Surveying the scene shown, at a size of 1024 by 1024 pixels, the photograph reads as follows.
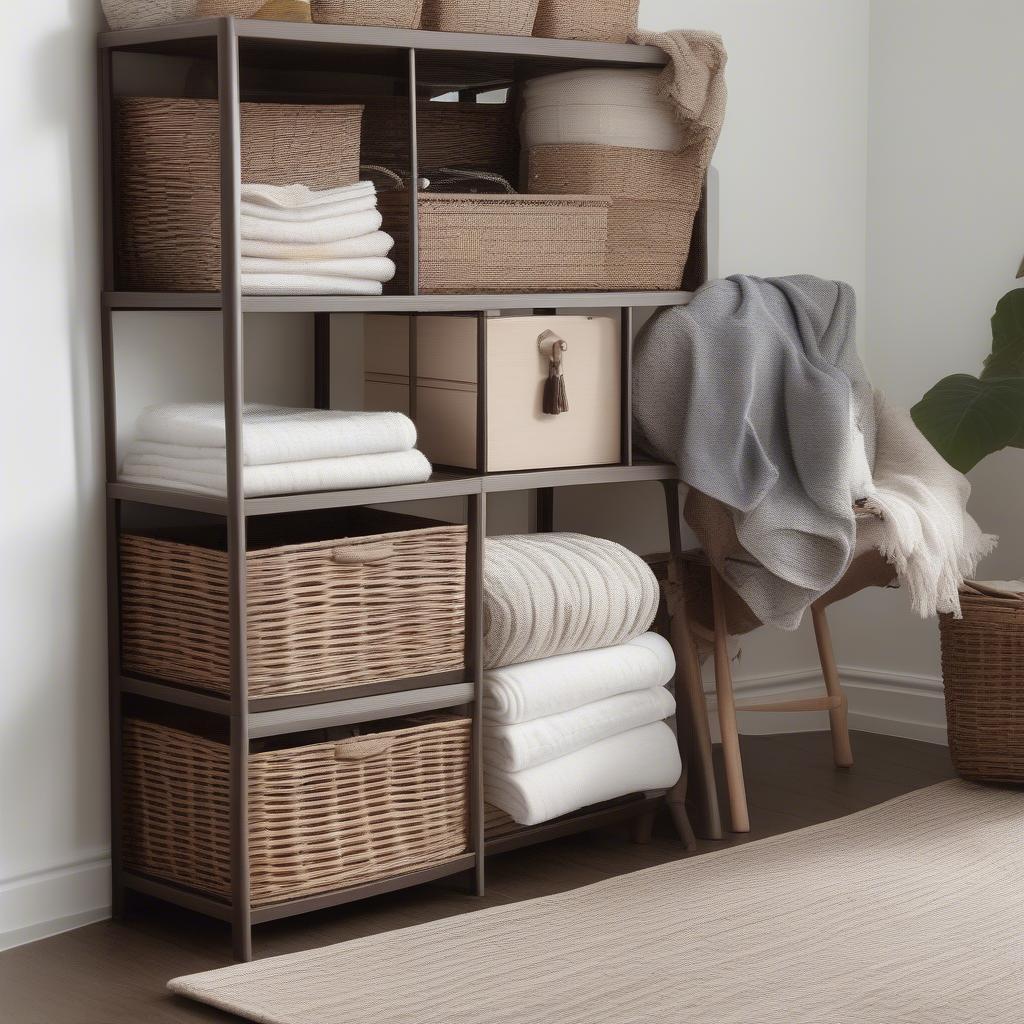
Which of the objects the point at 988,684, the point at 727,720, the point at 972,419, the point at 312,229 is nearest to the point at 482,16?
the point at 312,229

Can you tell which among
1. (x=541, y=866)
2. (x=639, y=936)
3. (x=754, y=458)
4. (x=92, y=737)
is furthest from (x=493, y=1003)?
(x=754, y=458)

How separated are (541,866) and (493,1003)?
664 millimetres

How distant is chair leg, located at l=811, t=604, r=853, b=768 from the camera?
344 centimetres

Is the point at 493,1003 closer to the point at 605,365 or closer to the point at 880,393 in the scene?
the point at 605,365

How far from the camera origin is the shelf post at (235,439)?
2.29 metres

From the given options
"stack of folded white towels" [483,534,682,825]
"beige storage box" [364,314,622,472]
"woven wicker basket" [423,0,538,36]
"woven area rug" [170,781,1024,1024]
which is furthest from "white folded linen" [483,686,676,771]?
"woven wicker basket" [423,0,538,36]

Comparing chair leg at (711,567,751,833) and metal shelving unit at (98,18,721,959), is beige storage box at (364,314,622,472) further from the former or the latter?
chair leg at (711,567,751,833)

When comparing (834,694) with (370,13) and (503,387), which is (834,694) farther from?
(370,13)

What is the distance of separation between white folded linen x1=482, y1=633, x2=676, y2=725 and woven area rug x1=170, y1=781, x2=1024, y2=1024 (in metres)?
0.31

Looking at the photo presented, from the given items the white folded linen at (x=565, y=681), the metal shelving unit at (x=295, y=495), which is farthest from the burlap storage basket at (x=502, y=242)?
the white folded linen at (x=565, y=681)

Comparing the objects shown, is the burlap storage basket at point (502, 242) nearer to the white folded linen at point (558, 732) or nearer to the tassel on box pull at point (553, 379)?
the tassel on box pull at point (553, 379)

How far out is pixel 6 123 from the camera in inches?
95.0

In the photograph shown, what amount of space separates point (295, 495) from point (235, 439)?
132mm

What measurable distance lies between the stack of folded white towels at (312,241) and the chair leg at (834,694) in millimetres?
1389
